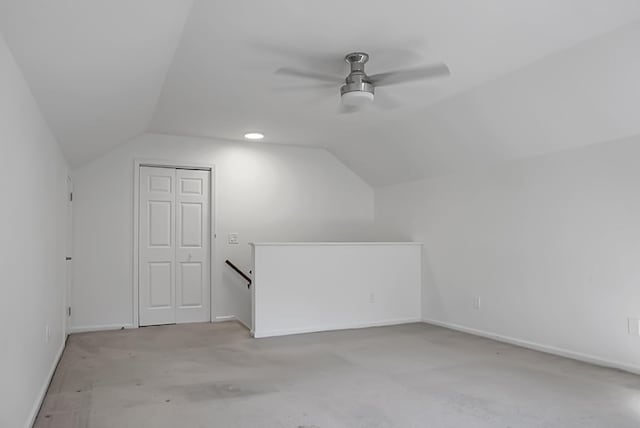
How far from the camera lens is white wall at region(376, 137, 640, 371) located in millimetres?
3725

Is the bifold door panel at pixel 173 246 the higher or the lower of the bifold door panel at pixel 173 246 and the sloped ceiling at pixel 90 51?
the lower

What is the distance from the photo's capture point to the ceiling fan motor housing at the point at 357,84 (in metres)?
3.36

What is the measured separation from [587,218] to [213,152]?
4251 millimetres

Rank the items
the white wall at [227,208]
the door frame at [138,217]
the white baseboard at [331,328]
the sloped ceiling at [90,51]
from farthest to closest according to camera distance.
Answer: the door frame at [138,217] < the white wall at [227,208] < the white baseboard at [331,328] < the sloped ceiling at [90,51]

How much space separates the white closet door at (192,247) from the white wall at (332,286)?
120cm

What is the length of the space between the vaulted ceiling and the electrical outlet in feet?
4.71

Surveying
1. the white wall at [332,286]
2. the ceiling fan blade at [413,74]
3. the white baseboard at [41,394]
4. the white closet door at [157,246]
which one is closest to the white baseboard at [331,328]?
the white wall at [332,286]

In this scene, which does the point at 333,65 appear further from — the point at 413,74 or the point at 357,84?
the point at 413,74

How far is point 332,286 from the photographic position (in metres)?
5.45

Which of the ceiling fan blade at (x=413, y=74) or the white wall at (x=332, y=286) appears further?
the white wall at (x=332, y=286)

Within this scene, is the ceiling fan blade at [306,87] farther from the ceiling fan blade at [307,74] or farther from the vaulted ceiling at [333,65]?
the ceiling fan blade at [307,74]

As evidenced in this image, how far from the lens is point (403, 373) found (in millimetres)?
3691

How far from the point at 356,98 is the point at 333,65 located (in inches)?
15.4

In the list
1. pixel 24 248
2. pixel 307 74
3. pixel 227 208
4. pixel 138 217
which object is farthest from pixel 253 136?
pixel 24 248
